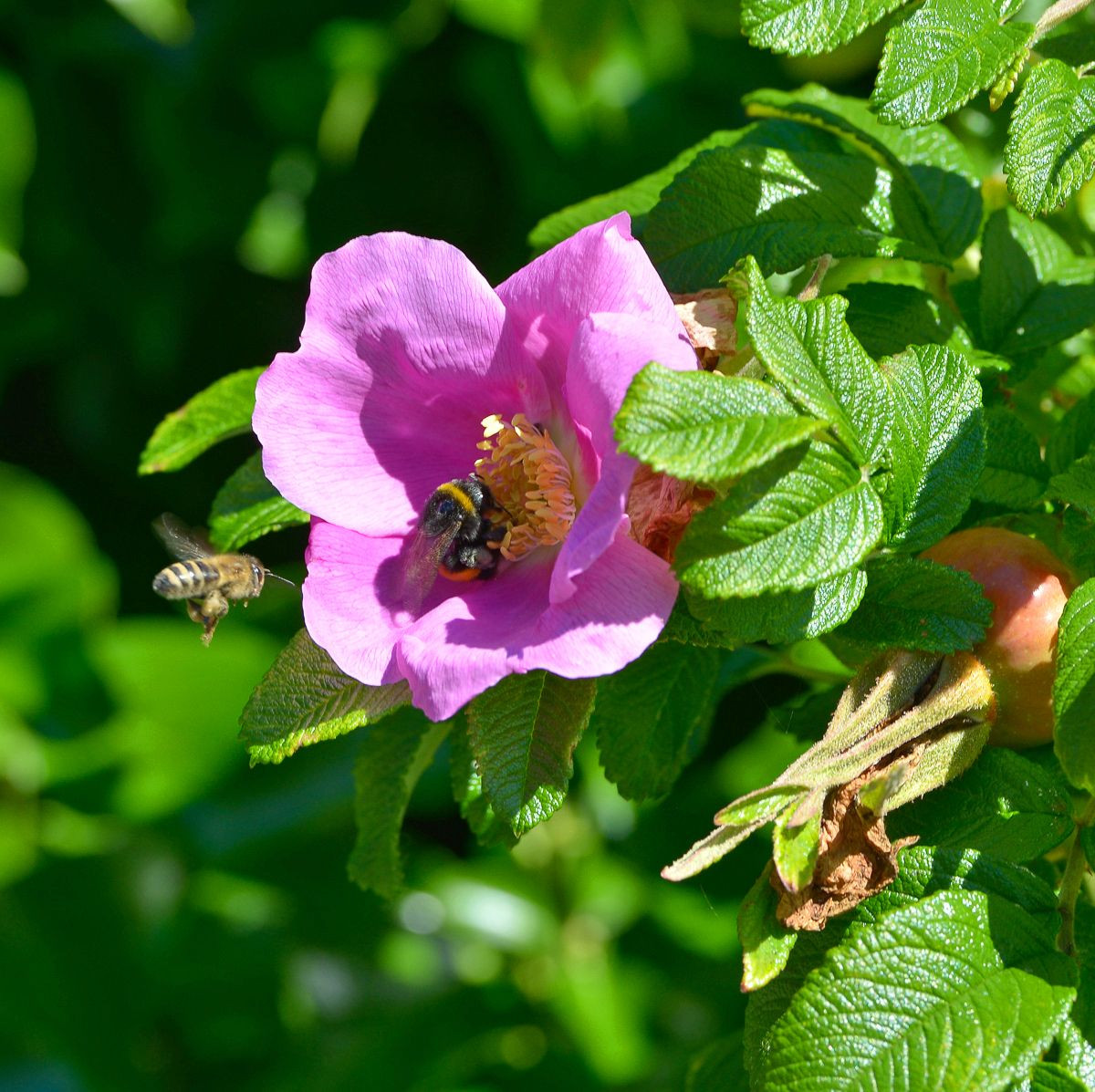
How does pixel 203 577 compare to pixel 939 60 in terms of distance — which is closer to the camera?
pixel 939 60

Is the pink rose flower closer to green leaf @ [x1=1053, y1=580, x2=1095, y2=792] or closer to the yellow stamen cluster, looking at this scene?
the yellow stamen cluster

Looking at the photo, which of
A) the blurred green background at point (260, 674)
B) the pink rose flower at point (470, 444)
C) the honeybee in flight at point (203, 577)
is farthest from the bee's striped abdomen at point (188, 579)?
the blurred green background at point (260, 674)

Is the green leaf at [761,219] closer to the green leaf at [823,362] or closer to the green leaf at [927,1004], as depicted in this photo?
the green leaf at [823,362]

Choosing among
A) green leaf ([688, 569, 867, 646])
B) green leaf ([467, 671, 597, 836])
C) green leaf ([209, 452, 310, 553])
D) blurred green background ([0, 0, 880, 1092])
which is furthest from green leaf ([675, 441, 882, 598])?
blurred green background ([0, 0, 880, 1092])

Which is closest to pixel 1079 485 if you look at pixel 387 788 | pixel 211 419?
pixel 387 788

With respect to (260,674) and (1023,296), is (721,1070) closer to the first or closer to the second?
(1023,296)

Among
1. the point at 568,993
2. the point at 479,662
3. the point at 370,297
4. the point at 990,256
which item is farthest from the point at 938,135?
the point at 568,993
